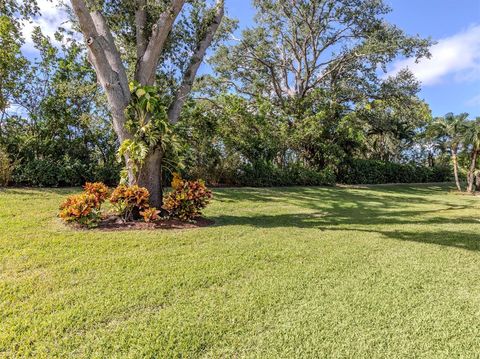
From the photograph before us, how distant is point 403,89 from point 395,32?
10.7 feet

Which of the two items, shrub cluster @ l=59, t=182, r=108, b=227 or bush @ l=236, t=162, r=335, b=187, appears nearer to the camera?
shrub cluster @ l=59, t=182, r=108, b=227

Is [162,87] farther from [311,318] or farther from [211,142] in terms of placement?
[311,318]

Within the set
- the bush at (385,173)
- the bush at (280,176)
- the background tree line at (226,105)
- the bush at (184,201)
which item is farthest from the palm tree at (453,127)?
the bush at (184,201)

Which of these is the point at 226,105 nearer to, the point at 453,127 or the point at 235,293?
the point at 235,293

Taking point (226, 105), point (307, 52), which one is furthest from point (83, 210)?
point (307, 52)

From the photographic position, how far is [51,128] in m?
9.76

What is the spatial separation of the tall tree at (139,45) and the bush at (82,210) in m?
0.95

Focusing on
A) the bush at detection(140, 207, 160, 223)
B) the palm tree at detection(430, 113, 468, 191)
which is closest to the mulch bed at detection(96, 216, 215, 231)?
the bush at detection(140, 207, 160, 223)

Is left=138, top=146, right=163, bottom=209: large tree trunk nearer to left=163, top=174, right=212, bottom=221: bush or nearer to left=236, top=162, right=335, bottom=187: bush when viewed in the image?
left=163, top=174, right=212, bottom=221: bush

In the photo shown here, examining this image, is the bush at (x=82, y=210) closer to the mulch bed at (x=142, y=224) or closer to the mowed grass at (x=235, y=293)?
the mulch bed at (x=142, y=224)

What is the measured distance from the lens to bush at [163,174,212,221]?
5887mm

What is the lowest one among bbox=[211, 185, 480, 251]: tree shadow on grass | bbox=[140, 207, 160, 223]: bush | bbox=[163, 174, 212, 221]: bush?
bbox=[211, 185, 480, 251]: tree shadow on grass

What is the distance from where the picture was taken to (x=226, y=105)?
38.7 feet

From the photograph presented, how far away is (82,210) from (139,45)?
143 inches
